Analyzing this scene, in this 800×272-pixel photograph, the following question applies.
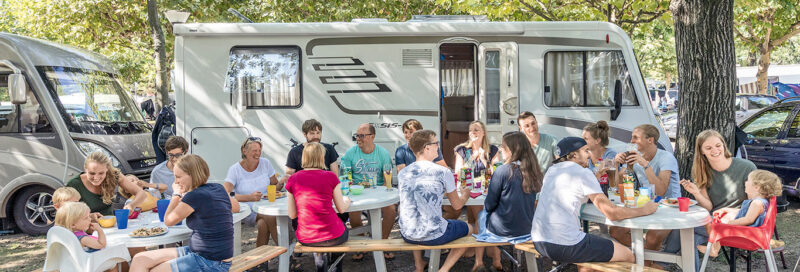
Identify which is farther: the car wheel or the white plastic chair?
the car wheel

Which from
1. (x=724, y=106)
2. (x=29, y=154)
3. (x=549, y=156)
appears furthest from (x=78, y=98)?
(x=724, y=106)

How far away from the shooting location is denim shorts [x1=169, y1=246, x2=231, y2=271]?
3.97 meters

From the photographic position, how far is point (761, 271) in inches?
209

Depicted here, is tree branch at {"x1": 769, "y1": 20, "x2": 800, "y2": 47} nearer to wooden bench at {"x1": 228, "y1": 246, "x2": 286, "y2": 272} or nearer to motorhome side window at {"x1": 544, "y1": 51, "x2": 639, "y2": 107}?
motorhome side window at {"x1": 544, "y1": 51, "x2": 639, "y2": 107}

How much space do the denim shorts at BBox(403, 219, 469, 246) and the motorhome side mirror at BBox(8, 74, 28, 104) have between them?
4.97 metres

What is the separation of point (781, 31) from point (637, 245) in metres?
16.1

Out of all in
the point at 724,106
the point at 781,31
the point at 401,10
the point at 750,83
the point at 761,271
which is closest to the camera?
the point at 761,271

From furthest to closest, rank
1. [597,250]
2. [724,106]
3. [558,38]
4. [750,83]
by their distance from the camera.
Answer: [750,83] < [558,38] < [724,106] < [597,250]

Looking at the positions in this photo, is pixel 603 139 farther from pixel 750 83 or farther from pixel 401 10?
pixel 750 83

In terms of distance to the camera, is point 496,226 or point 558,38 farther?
point 558,38

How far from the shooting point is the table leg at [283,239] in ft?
16.4

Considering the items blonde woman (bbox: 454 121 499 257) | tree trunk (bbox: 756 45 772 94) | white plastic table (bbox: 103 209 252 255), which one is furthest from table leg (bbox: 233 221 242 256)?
tree trunk (bbox: 756 45 772 94)

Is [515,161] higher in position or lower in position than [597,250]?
higher

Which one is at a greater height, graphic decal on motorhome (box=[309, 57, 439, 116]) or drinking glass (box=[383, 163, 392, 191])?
graphic decal on motorhome (box=[309, 57, 439, 116])
